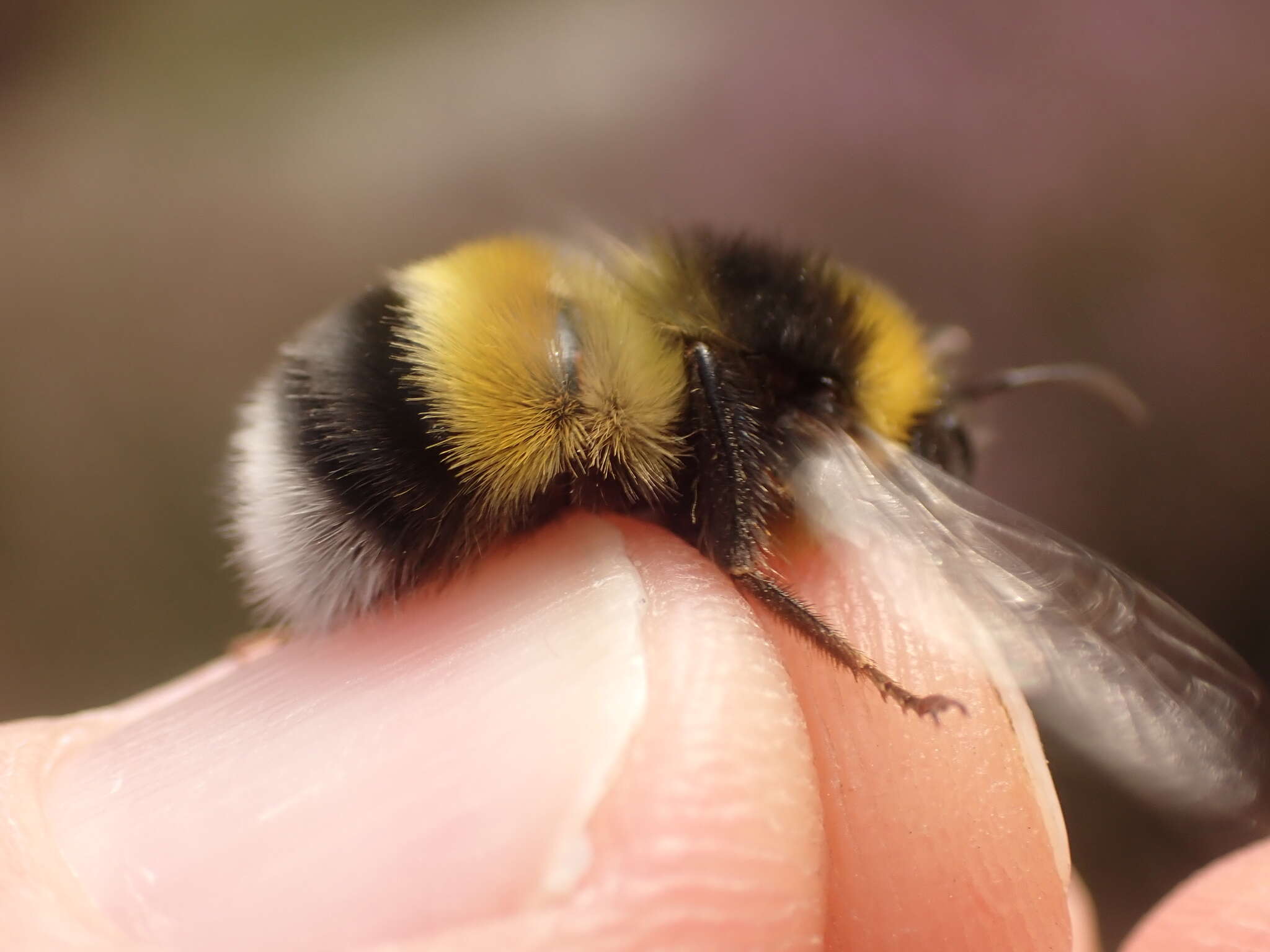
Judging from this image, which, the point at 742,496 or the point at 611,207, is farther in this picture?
the point at 611,207

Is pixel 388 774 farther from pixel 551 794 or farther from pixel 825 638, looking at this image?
pixel 825 638

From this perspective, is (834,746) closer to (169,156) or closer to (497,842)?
(497,842)

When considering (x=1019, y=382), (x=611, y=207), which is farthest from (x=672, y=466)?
(x=611, y=207)

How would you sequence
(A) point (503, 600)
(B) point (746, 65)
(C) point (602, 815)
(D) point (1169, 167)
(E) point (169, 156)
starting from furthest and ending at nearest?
(E) point (169, 156)
(B) point (746, 65)
(D) point (1169, 167)
(A) point (503, 600)
(C) point (602, 815)

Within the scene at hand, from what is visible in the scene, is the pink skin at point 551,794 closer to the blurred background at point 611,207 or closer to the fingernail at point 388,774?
the fingernail at point 388,774

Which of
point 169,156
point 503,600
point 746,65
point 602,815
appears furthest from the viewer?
point 169,156

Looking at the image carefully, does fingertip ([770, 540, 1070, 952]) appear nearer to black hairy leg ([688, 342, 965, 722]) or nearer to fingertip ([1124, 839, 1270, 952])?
black hairy leg ([688, 342, 965, 722])

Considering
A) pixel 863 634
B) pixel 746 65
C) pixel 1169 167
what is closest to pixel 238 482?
pixel 863 634
